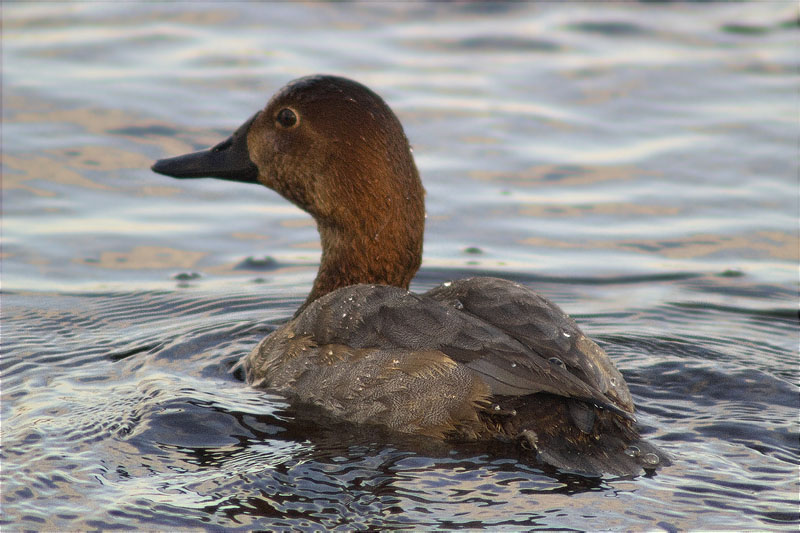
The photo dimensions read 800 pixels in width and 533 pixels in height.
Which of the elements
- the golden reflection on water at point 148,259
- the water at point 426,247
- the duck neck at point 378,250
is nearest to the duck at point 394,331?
the duck neck at point 378,250

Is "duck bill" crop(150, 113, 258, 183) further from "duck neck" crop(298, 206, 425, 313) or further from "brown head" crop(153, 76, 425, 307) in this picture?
"duck neck" crop(298, 206, 425, 313)

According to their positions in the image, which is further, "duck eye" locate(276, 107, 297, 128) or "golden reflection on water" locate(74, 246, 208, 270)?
"golden reflection on water" locate(74, 246, 208, 270)

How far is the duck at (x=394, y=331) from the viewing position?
5.45 metres

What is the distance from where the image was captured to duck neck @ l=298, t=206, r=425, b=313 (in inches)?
265

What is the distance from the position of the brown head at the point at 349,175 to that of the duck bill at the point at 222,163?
19 centimetres

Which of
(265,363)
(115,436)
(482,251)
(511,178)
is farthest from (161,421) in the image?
(511,178)

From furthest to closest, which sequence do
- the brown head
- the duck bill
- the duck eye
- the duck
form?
1. the duck bill
2. the duck eye
3. the brown head
4. the duck

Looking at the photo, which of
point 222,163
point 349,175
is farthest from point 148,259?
point 349,175

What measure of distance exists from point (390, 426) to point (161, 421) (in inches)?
46.2

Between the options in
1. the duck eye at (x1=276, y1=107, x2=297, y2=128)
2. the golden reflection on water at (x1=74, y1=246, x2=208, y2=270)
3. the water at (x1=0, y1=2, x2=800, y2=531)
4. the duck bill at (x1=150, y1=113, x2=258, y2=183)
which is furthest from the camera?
the golden reflection on water at (x1=74, y1=246, x2=208, y2=270)

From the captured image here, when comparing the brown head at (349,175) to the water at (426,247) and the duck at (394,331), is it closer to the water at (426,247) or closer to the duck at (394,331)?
the duck at (394,331)

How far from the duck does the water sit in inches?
7.1

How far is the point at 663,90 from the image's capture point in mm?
12547

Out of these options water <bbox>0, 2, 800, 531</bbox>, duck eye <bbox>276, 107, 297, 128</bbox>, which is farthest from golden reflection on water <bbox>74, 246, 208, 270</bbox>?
duck eye <bbox>276, 107, 297, 128</bbox>
